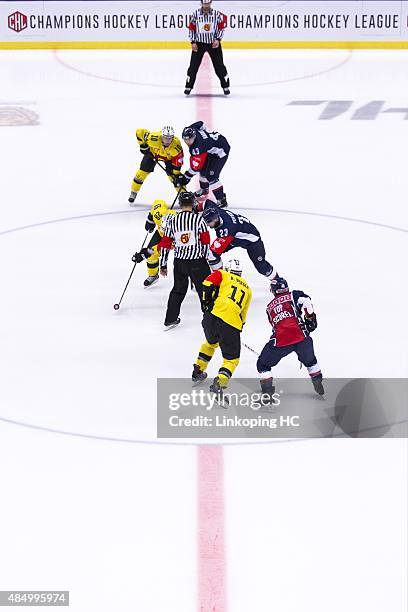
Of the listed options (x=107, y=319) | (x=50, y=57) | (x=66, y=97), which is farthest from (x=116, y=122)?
(x=107, y=319)

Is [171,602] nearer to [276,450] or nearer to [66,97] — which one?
[276,450]

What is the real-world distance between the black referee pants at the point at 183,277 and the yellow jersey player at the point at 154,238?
0.94 ft

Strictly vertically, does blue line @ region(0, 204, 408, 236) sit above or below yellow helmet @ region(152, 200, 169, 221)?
above

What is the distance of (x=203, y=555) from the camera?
7715 mm

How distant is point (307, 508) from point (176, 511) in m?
0.72

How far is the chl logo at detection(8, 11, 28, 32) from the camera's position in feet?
63.6

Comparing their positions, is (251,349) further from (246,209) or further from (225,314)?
(246,209)

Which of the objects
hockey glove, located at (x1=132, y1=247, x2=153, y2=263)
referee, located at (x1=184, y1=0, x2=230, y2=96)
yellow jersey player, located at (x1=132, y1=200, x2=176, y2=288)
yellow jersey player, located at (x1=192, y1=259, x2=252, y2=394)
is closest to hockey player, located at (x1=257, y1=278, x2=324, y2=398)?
yellow jersey player, located at (x1=192, y1=259, x2=252, y2=394)

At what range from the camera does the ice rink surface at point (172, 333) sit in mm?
7652

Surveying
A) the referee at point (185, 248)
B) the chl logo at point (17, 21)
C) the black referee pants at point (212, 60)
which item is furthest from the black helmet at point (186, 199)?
the chl logo at point (17, 21)

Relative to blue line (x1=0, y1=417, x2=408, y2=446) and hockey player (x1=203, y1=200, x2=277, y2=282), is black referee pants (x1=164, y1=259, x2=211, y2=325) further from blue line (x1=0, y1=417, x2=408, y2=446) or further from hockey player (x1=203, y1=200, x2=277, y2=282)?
blue line (x1=0, y1=417, x2=408, y2=446)

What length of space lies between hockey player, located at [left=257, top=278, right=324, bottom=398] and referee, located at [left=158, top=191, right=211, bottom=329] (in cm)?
127

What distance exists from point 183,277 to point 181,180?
2643mm

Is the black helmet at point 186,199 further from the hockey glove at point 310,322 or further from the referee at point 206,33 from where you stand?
the referee at point 206,33
